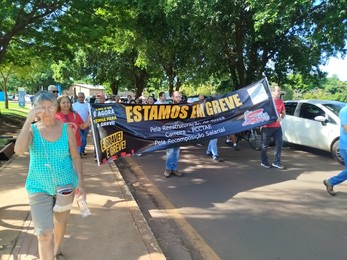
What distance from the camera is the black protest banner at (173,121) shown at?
7.31 metres

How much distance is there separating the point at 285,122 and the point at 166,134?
514 cm

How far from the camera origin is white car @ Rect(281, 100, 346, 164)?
9.52 metres

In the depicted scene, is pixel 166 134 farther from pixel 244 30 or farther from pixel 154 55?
pixel 154 55

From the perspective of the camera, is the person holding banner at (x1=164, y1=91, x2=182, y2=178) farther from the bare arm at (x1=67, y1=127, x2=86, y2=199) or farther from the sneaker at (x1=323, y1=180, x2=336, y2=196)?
the bare arm at (x1=67, y1=127, x2=86, y2=199)

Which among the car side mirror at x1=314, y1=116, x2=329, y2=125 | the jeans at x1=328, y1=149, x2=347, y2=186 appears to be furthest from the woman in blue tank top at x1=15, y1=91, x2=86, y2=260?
the car side mirror at x1=314, y1=116, x2=329, y2=125

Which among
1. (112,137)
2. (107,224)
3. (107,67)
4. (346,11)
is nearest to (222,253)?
(107,224)

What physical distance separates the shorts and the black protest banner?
379 centimetres

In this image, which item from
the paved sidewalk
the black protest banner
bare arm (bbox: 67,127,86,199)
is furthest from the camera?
the black protest banner

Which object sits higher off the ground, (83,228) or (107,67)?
(107,67)

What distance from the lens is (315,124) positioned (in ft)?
33.5

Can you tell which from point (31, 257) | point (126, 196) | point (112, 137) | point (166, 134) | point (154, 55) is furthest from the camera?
point (154, 55)

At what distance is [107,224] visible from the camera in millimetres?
4793

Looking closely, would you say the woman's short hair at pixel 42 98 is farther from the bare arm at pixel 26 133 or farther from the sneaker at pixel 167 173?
the sneaker at pixel 167 173

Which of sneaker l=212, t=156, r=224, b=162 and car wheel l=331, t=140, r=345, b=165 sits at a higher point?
car wheel l=331, t=140, r=345, b=165
